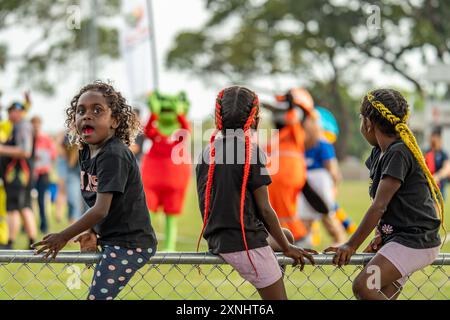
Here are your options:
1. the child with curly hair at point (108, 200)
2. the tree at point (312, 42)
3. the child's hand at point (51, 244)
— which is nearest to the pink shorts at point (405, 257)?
the child with curly hair at point (108, 200)

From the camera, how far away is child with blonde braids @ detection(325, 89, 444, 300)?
3553mm

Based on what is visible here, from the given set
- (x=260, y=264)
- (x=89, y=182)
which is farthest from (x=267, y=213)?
(x=89, y=182)

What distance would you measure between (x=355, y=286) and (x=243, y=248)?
0.50 m

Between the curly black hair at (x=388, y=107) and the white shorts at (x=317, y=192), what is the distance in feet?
17.5

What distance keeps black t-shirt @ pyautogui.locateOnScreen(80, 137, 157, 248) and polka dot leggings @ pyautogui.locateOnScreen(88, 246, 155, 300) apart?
0.03m

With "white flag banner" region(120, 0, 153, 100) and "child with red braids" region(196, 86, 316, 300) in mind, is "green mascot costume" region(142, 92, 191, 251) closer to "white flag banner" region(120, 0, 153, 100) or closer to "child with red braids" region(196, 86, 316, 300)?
"child with red braids" region(196, 86, 316, 300)

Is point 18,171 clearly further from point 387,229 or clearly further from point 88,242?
point 387,229

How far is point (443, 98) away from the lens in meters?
36.8

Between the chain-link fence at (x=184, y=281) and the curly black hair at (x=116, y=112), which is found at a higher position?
the curly black hair at (x=116, y=112)

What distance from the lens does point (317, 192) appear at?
9.09 meters

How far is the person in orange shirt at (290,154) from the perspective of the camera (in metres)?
8.12

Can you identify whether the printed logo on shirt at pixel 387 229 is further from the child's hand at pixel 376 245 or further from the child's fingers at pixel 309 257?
the child's fingers at pixel 309 257
